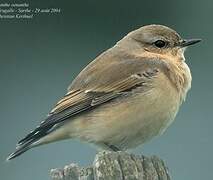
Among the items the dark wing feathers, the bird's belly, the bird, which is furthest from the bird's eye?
the bird's belly

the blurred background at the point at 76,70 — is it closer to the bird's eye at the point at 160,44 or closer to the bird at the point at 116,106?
the bird's eye at the point at 160,44

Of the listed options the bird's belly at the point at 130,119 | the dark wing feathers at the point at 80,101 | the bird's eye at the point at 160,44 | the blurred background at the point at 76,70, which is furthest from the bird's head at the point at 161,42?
the blurred background at the point at 76,70

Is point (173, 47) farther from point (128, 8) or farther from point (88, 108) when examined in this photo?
point (128, 8)

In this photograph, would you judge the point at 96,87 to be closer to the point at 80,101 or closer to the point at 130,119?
the point at 80,101

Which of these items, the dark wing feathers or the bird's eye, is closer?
the dark wing feathers

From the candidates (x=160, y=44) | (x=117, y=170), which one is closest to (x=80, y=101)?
(x=160, y=44)

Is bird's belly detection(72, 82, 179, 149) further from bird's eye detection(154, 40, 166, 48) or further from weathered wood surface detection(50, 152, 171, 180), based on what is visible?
weathered wood surface detection(50, 152, 171, 180)
